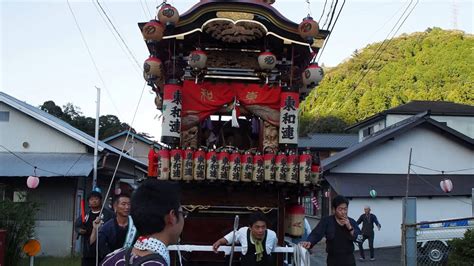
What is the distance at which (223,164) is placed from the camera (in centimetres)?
775

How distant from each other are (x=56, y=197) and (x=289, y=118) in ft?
41.8

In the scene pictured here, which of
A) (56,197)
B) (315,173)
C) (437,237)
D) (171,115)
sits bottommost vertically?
(437,237)

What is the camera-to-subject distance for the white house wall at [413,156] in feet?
82.3

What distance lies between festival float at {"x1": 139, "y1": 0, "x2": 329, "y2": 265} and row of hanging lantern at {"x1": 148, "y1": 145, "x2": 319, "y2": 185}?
1cm

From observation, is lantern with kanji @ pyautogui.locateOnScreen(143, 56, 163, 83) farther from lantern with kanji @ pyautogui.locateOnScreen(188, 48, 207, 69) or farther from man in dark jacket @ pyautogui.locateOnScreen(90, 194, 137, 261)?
man in dark jacket @ pyautogui.locateOnScreen(90, 194, 137, 261)

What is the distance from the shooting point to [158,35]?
8.19m

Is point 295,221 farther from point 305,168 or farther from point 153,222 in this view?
point 153,222

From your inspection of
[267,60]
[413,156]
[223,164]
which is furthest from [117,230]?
[413,156]

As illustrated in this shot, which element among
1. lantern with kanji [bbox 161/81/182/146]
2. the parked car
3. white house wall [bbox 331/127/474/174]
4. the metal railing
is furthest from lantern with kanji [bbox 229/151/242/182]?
white house wall [bbox 331/127/474/174]

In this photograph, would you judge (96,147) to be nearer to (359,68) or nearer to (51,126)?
(51,126)

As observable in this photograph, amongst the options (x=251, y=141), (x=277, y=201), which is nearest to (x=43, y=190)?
(x=251, y=141)

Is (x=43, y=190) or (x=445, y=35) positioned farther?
(x=445, y=35)

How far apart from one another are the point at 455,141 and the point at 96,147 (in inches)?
665

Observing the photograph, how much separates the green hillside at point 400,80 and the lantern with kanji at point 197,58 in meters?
32.8
